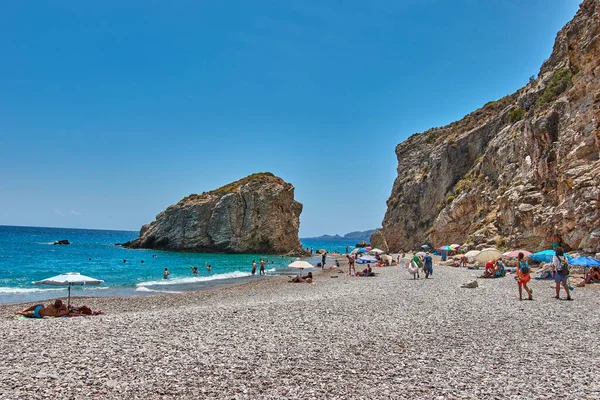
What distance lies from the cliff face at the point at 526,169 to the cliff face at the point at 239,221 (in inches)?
899

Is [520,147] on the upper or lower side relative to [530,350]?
upper

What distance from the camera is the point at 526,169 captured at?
38031mm

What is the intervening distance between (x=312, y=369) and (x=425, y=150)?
2888 inches

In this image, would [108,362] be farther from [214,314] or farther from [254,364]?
[214,314]

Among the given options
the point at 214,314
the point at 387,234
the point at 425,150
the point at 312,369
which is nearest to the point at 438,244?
the point at 387,234

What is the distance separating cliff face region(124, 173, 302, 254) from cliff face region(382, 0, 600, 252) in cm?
2283

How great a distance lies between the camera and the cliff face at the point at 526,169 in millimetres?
26781

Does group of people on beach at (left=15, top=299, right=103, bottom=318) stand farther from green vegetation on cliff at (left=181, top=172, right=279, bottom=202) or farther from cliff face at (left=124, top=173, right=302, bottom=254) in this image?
green vegetation on cliff at (left=181, top=172, right=279, bottom=202)

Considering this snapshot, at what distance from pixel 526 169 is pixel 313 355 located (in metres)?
36.7

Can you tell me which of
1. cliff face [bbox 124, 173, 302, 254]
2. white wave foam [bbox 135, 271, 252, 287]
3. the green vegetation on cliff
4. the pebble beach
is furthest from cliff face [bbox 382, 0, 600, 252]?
the green vegetation on cliff

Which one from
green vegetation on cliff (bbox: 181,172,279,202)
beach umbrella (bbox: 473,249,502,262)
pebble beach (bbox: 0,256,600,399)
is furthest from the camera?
green vegetation on cliff (bbox: 181,172,279,202)

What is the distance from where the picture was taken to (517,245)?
34.7 metres

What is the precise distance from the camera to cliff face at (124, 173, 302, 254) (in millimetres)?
81875

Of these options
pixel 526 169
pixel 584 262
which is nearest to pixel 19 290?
pixel 584 262
